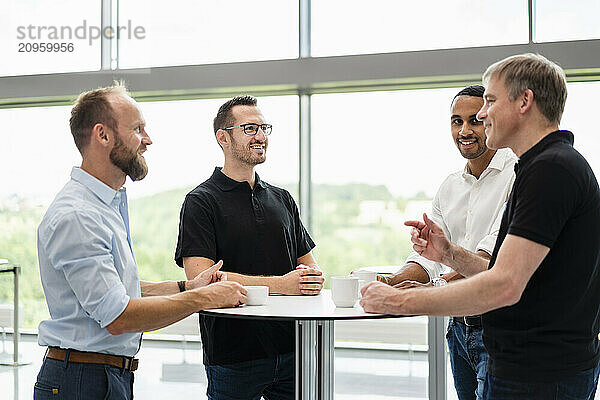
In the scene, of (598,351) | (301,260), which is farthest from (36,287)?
(598,351)

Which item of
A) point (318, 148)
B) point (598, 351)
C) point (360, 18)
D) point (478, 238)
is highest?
point (360, 18)

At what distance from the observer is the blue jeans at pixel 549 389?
192cm

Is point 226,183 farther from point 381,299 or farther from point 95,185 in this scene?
point 381,299

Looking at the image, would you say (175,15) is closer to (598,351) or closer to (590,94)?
(590,94)

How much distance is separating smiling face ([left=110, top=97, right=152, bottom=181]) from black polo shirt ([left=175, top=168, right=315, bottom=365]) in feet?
Result: 2.31

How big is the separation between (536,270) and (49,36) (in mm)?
6670

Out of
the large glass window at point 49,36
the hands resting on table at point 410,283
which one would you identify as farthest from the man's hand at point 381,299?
the large glass window at point 49,36

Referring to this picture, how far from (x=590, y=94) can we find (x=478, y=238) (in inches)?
147

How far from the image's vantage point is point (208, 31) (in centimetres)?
700

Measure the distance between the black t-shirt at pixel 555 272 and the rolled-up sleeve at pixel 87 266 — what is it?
3.44 feet

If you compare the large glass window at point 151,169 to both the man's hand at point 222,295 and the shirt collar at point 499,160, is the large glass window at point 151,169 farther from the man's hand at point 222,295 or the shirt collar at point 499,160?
the man's hand at point 222,295

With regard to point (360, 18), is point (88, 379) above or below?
below

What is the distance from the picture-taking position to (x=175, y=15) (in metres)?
7.16

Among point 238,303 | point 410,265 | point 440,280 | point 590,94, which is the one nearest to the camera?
point 238,303
